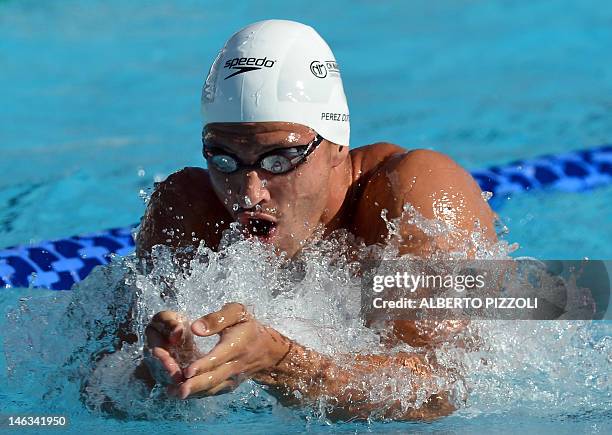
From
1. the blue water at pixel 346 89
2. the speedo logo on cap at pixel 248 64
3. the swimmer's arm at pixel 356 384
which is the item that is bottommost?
the swimmer's arm at pixel 356 384

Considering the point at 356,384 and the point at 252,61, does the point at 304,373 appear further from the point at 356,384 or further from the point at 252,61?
the point at 252,61

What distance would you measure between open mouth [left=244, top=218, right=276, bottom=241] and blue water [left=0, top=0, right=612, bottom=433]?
1478 millimetres

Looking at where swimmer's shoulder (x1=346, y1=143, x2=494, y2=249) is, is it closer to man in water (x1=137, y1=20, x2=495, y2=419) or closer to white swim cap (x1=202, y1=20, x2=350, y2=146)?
man in water (x1=137, y1=20, x2=495, y2=419)

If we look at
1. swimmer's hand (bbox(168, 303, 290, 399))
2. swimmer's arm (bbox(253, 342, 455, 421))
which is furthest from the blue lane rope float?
swimmer's hand (bbox(168, 303, 290, 399))

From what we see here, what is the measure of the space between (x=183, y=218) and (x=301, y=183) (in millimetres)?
408

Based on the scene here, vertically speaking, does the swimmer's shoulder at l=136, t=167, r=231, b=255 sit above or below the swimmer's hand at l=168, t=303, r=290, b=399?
above

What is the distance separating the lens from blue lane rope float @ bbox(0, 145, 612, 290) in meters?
4.00

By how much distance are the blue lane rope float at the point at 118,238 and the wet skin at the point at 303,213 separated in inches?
21.8

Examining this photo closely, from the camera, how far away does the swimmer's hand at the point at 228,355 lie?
1.80m

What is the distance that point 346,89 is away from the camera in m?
6.16

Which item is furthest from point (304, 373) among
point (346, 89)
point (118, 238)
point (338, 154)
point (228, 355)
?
point (346, 89)

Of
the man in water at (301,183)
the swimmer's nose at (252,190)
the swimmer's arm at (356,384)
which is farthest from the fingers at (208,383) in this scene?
the swimmer's nose at (252,190)

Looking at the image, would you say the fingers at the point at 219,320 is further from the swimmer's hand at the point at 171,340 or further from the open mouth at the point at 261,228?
the open mouth at the point at 261,228

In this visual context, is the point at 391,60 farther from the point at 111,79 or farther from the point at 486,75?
the point at 111,79
